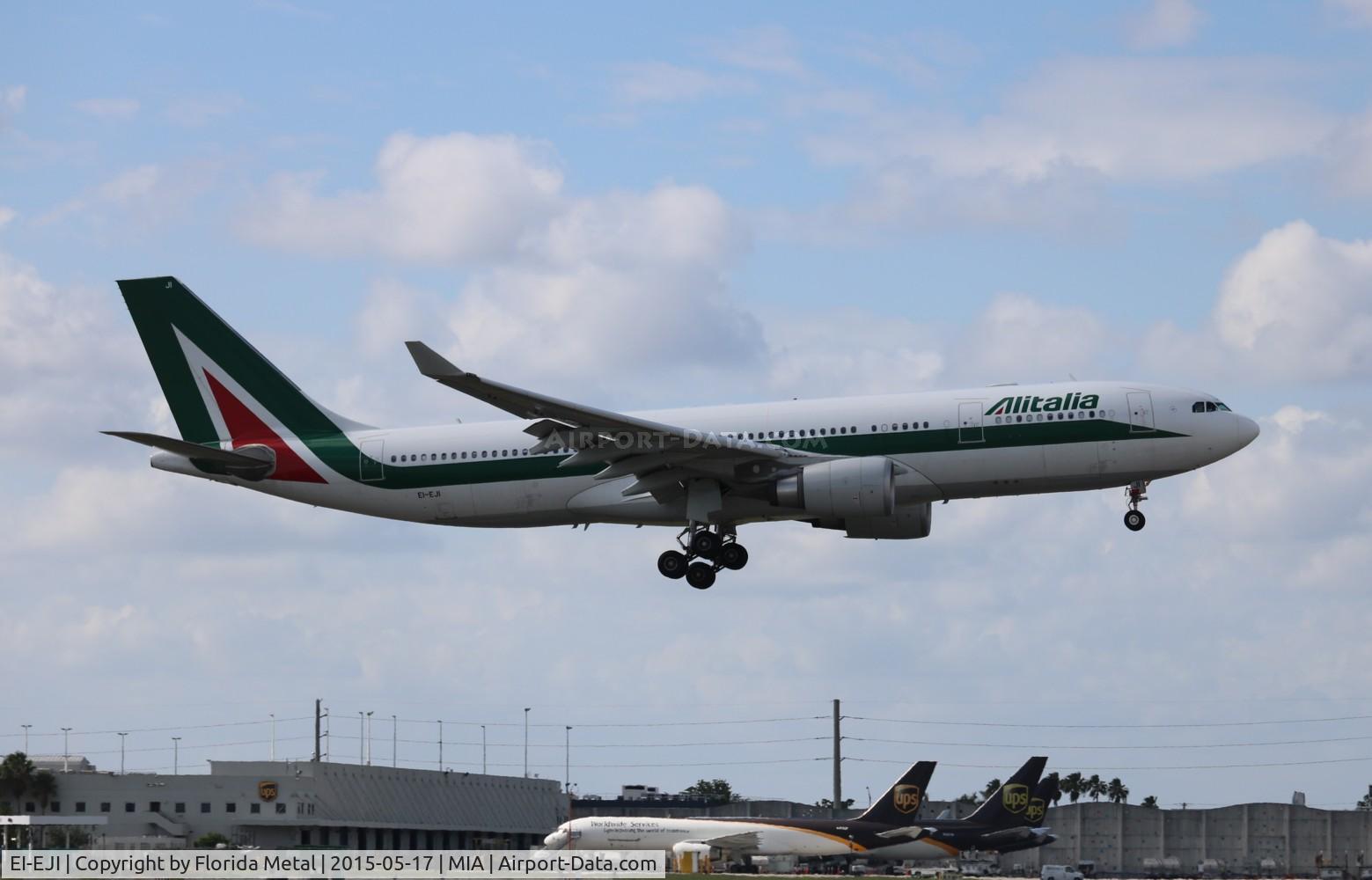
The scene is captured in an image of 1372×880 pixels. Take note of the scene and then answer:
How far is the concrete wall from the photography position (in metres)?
107

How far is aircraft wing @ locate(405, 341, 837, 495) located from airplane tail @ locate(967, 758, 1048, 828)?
37.4m

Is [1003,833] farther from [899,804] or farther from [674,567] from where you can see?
[674,567]

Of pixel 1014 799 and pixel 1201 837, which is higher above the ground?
pixel 1014 799

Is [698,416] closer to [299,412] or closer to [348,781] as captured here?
[299,412]

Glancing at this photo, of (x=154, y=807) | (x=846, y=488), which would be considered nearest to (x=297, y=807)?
(x=154, y=807)

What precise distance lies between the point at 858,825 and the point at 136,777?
31670mm

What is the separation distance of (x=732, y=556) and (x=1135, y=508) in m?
11.2

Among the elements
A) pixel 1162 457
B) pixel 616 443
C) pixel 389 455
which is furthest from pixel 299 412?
pixel 1162 457

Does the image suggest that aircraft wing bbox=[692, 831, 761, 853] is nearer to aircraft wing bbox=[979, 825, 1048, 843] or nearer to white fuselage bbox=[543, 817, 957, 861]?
white fuselage bbox=[543, 817, 957, 861]

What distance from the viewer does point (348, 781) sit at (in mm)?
86750

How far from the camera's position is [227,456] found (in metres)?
53.3
